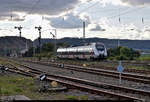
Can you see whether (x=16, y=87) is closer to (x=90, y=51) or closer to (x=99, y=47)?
(x=90, y=51)

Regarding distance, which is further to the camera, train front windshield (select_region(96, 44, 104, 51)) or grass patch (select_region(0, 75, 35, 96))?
train front windshield (select_region(96, 44, 104, 51))

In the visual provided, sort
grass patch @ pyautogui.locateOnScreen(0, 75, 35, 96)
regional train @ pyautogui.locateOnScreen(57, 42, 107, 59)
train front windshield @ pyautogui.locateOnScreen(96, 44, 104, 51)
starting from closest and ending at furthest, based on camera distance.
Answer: grass patch @ pyautogui.locateOnScreen(0, 75, 35, 96), regional train @ pyautogui.locateOnScreen(57, 42, 107, 59), train front windshield @ pyautogui.locateOnScreen(96, 44, 104, 51)

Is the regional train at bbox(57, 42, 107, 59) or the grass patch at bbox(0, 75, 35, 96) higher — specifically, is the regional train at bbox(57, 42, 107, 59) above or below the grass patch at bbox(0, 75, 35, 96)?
above

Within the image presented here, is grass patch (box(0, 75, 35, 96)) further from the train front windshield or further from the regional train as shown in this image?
the train front windshield

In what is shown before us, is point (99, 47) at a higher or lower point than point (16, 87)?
higher

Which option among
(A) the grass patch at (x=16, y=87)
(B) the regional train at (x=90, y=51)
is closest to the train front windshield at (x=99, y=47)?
(B) the regional train at (x=90, y=51)

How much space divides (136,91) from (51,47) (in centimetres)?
10804

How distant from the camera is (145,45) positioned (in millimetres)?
184000

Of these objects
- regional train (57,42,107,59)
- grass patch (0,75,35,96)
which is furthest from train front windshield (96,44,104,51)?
grass patch (0,75,35,96)

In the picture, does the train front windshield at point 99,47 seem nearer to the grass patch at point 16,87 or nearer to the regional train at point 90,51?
the regional train at point 90,51

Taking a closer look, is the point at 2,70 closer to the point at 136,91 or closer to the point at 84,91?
the point at 84,91

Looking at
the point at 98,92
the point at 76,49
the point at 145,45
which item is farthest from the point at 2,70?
the point at 145,45

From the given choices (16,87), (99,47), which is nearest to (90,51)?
(99,47)

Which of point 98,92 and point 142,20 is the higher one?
point 142,20
